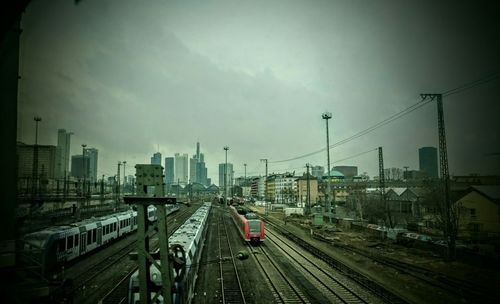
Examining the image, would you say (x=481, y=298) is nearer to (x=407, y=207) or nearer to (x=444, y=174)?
(x=444, y=174)

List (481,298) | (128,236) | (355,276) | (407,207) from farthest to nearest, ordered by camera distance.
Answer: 1. (407,207)
2. (128,236)
3. (355,276)
4. (481,298)

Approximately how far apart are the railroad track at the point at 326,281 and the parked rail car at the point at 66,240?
1387 cm

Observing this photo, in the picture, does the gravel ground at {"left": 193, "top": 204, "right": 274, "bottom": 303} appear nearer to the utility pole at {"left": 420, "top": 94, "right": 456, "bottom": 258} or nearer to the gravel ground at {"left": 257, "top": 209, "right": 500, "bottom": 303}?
the gravel ground at {"left": 257, "top": 209, "right": 500, "bottom": 303}

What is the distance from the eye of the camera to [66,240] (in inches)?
822

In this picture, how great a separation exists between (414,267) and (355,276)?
Result: 5491 mm

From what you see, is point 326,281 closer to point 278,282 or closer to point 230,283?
point 278,282

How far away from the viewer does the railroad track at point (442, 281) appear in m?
15.9

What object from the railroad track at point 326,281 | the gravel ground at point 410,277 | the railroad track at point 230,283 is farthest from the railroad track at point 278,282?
the gravel ground at point 410,277

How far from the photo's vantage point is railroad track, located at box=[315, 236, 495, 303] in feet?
52.2

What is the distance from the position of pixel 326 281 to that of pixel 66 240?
17.1m

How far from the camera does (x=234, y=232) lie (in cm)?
4125

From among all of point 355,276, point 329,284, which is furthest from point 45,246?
point 355,276

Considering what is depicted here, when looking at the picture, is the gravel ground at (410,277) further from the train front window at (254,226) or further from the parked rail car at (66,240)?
the parked rail car at (66,240)

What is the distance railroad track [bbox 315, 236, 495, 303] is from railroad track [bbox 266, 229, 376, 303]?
15.3 ft
